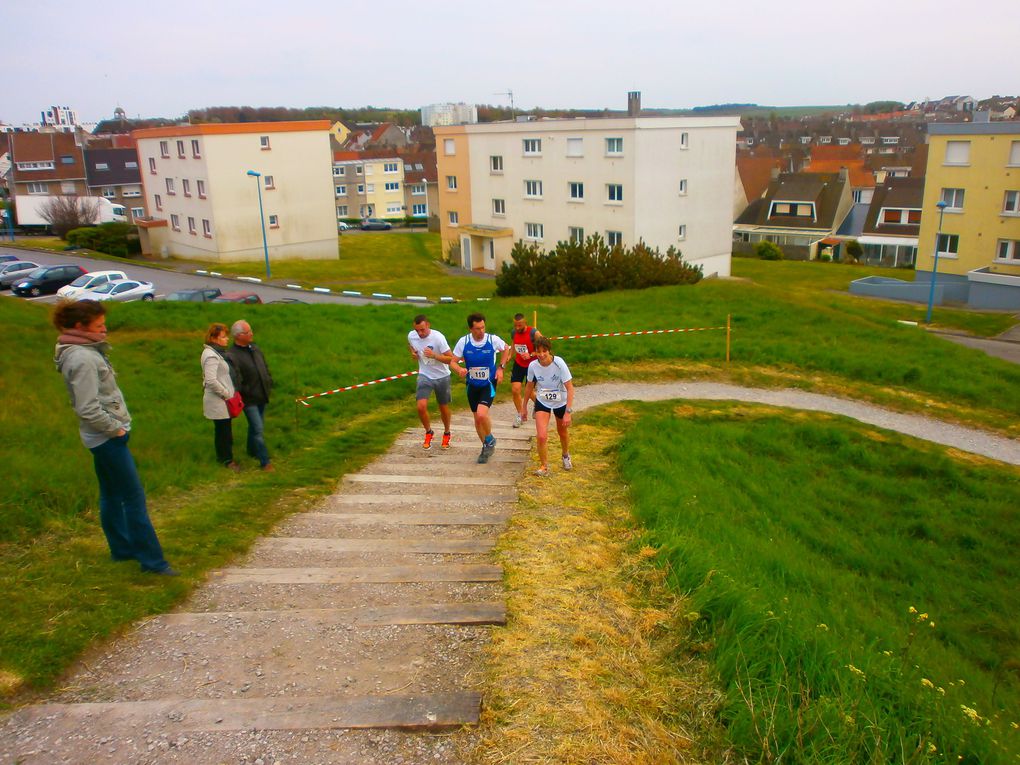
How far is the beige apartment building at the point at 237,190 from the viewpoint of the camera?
46.8m

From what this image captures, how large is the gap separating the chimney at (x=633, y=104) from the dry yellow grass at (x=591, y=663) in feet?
147

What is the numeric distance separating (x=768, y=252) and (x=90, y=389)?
6381cm

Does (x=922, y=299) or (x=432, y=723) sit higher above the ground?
(x=432, y=723)

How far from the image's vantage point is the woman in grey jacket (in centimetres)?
554

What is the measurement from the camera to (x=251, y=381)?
9.00 meters

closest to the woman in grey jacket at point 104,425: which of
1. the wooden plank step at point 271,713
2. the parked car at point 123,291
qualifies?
the wooden plank step at point 271,713

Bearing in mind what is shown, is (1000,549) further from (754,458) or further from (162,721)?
(162,721)

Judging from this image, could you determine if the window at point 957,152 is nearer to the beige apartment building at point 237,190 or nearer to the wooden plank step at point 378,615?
the beige apartment building at point 237,190

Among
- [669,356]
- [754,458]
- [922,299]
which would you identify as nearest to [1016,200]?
[922,299]

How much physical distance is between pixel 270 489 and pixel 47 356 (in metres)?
6.61

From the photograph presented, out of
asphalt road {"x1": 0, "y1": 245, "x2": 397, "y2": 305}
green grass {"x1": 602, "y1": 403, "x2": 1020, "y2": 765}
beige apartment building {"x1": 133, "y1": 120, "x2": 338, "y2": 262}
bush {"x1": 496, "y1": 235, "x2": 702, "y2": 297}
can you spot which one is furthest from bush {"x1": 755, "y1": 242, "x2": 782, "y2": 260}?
green grass {"x1": 602, "y1": 403, "x2": 1020, "y2": 765}

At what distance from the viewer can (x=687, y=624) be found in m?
5.41

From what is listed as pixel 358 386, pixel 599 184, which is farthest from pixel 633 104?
pixel 358 386

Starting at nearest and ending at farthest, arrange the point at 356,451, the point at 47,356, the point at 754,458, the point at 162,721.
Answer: the point at 162,721, the point at 356,451, the point at 754,458, the point at 47,356
